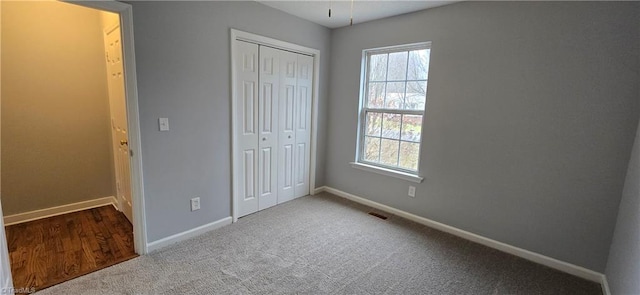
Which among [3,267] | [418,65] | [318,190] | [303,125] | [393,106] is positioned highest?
[418,65]

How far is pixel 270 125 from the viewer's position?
10.3ft

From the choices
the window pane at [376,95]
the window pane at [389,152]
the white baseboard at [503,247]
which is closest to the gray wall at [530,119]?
the white baseboard at [503,247]

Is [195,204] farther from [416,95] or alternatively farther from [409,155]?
[416,95]

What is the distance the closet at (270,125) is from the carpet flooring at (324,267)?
1.69 feet

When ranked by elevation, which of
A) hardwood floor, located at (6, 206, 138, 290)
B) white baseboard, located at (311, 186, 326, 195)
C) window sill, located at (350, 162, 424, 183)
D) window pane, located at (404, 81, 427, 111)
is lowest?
hardwood floor, located at (6, 206, 138, 290)

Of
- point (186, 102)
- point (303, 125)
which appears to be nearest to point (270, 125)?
point (303, 125)

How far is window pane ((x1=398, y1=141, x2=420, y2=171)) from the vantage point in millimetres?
3036

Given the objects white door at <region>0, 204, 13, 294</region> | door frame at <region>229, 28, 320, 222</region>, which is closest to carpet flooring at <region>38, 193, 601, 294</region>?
white door at <region>0, 204, 13, 294</region>

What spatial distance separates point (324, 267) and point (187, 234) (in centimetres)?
130

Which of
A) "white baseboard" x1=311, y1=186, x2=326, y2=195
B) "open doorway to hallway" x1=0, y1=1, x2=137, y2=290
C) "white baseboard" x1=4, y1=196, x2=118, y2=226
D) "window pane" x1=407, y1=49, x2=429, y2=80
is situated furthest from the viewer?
"white baseboard" x1=311, y1=186, x2=326, y2=195

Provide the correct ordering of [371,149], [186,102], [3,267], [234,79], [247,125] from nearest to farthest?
Answer: [3,267] < [186,102] < [234,79] < [247,125] < [371,149]

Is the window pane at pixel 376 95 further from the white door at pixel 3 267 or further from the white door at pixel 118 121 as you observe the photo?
the white door at pixel 3 267

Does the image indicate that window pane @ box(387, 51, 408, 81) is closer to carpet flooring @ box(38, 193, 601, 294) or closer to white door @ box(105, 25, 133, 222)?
carpet flooring @ box(38, 193, 601, 294)

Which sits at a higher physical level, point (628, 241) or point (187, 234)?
point (628, 241)
